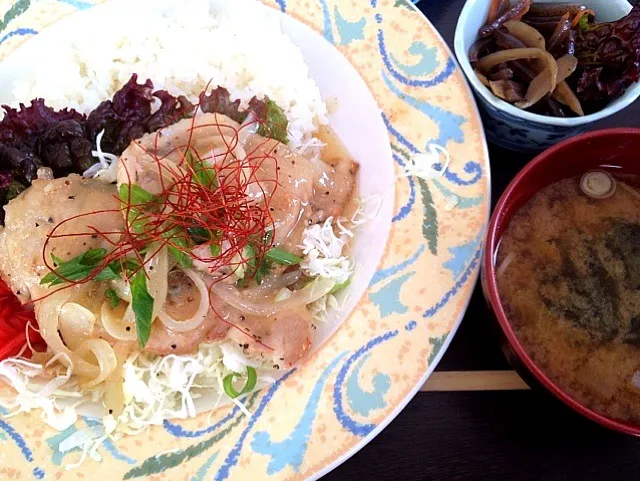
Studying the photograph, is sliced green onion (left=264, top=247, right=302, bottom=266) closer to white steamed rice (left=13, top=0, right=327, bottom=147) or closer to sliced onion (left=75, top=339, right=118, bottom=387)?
white steamed rice (left=13, top=0, right=327, bottom=147)

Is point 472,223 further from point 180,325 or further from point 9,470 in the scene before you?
point 9,470

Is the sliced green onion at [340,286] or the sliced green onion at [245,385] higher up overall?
the sliced green onion at [340,286]

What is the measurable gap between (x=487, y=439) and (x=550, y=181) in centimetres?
101

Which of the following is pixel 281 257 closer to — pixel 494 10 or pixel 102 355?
pixel 102 355

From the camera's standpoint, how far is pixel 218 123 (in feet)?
7.16

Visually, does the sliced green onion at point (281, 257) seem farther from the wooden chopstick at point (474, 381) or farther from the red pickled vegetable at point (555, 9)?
the red pickled vegetable at point (555, 9)

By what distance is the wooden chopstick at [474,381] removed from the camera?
2.14 m

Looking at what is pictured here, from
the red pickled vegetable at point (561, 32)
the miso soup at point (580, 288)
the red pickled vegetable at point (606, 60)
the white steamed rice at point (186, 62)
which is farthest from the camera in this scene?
the white steamed rice at point (186, 62)

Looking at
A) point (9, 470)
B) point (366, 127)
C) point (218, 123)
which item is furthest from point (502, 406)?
point (9, 470)

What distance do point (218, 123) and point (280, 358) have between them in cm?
95

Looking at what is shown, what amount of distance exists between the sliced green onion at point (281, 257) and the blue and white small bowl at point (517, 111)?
975 millimetres

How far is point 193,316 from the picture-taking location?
2.05 m

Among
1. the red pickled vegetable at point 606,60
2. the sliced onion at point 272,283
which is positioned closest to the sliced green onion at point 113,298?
the sliced onion at point 272,283

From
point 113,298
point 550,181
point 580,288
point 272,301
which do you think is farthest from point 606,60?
point 113,298
